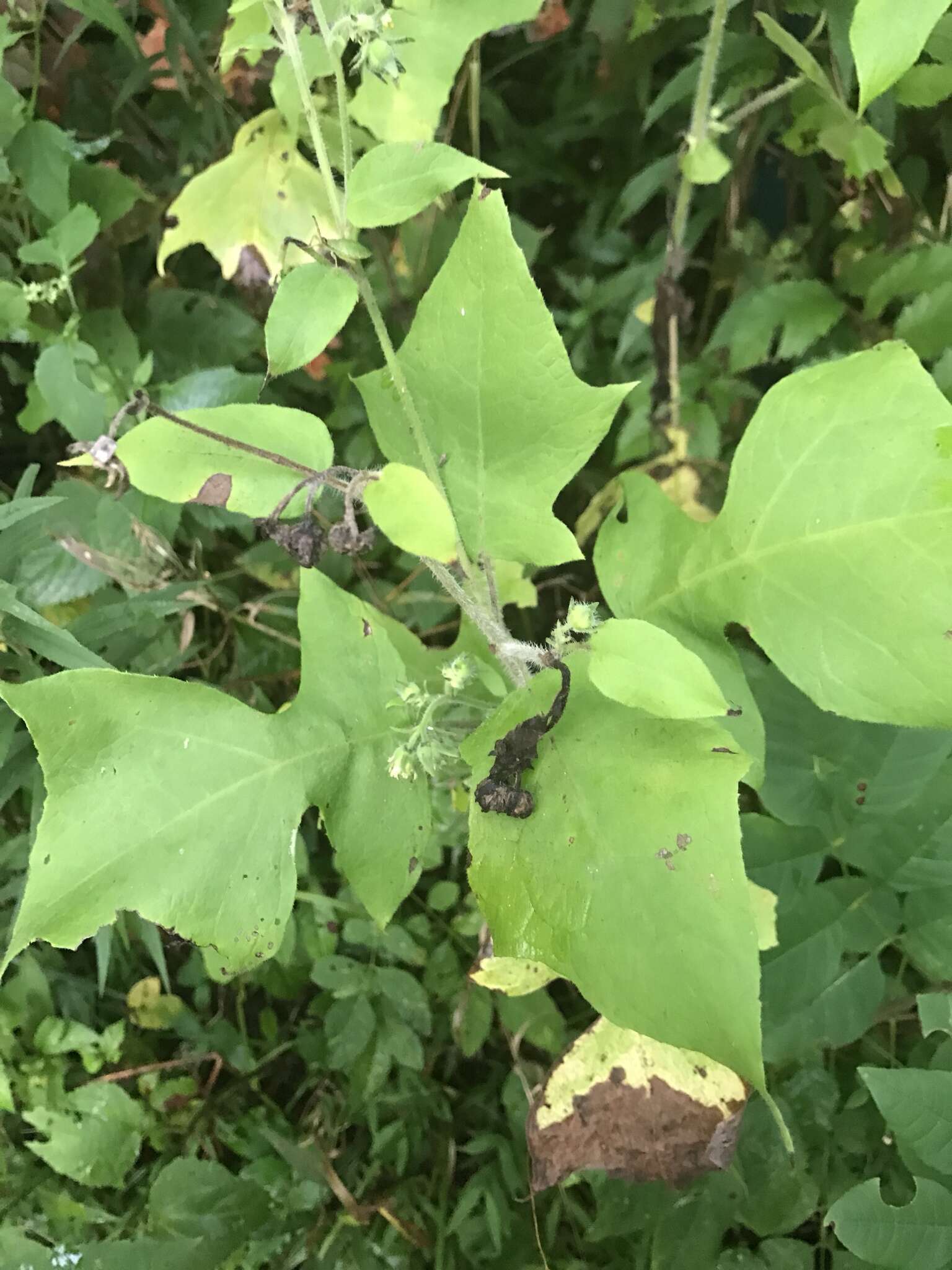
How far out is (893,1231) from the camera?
25.4 inches

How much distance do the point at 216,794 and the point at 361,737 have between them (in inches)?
4.5

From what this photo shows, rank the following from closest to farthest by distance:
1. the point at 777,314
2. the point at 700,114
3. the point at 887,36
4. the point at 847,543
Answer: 1. the point at 887,36
2. the point at 847,543
3. the point at 700,114
4. the point at 777,314

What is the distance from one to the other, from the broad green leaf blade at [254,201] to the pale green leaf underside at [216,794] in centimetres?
48

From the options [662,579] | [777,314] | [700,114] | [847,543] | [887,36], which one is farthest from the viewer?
[777,314]

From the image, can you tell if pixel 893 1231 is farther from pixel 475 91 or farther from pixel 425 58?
pixel 475 91

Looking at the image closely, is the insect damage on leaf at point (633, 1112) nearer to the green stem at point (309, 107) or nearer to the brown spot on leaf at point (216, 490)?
the brown spot on leaf at point (216, 490)

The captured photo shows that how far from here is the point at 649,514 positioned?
727mm

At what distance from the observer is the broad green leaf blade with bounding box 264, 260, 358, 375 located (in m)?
0.50

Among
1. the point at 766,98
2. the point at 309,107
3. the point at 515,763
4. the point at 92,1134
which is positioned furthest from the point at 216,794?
the point at 766,98

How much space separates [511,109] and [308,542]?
3.14ft

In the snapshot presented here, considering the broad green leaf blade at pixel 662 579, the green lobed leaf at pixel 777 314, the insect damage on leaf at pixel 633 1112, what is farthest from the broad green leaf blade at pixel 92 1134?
the green lobed leaf at pixel 777 314

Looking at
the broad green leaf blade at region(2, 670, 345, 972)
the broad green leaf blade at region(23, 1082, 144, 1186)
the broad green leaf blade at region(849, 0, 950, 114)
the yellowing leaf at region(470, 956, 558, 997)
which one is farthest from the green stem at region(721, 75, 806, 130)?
the broad green leaf blade at region(23, 1082, 144, 1186)

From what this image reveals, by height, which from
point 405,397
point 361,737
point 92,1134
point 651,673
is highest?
point 405,397

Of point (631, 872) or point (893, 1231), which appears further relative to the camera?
point (893, 1231)
